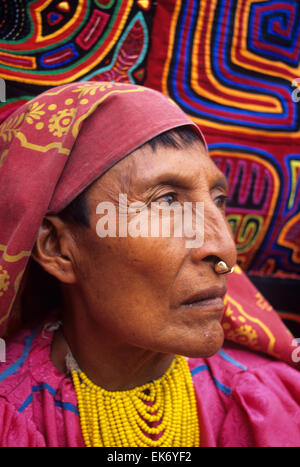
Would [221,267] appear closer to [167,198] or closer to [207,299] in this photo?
[207,299]

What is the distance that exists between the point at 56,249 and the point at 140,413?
1.87 ft

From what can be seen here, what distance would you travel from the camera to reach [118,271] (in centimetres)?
119

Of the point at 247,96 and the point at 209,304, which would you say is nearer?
the point at 209,304

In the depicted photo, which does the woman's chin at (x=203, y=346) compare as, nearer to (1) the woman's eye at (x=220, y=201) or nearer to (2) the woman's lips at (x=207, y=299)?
(2) the woman's lips at (x=207, y=299)

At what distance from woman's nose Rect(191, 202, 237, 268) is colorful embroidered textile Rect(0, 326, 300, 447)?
492 mm

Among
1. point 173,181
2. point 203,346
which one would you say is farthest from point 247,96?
point 203,346

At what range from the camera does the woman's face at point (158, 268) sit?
117cm

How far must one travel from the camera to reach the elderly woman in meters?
1.18

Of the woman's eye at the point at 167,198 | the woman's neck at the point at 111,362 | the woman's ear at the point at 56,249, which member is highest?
the woman's eye at the point at 167,198

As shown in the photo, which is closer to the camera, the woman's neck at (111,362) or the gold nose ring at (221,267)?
the gold nose ring at (221,267)

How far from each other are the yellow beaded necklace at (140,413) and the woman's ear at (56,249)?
0.99 ft

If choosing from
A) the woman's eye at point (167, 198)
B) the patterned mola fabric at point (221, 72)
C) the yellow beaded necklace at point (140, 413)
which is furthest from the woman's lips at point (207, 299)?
the patterned mola fabric at point (221, 72)

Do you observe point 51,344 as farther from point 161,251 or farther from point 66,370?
point 161,251

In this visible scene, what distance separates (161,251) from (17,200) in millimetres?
420
